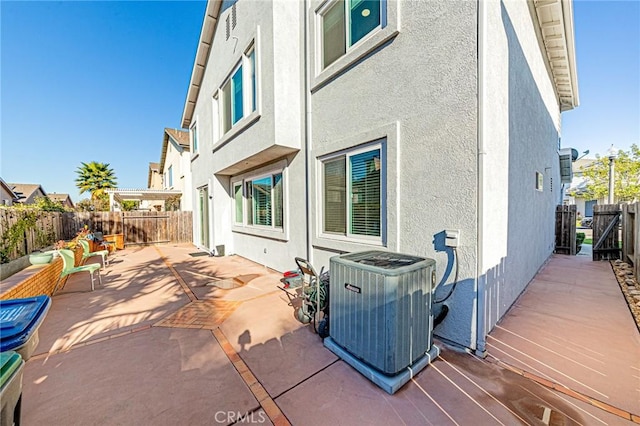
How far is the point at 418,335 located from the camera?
2.94 metres

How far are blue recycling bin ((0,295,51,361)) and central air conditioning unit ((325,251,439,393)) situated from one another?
277cm

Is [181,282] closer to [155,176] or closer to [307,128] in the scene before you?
[307,128]

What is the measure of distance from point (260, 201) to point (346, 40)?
5.33m

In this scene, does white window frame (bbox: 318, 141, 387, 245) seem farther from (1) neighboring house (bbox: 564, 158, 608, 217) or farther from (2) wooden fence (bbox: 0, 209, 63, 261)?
(1) neighboring house (bbox: 564, 158, 608, 217)

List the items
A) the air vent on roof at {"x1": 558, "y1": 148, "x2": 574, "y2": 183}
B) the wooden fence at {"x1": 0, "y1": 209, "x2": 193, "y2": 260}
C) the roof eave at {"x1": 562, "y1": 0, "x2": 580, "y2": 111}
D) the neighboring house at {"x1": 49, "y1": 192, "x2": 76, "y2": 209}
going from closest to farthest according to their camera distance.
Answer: the roof eave at {"x1": 562, "y1": 0, "x2": 580, "y2": 111}
the air vent on roof at {"x1": 558, "y1": 148, "x2": 574, "y2": 183}
the wooden fence at {"x1": 0, "y1": 209, "x2": 193, "y2": 260}
the neighboring house at {"x1": 49, "y1": 192, "x2": 76, "y2": 209}

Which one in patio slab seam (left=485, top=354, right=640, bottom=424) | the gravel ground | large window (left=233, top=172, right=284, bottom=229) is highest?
large window (left=233, top=172, right=284, bottom=229)

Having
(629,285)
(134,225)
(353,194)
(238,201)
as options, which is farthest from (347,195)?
(134,225)

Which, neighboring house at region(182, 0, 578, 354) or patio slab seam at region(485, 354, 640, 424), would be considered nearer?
patio slab seam at region(485, 354, 640, 424)

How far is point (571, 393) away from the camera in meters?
2.53

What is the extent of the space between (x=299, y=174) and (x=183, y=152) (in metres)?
15.4

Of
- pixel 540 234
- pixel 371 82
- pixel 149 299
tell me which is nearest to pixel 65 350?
pixel 149 299

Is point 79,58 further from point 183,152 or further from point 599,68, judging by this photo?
point 599,68

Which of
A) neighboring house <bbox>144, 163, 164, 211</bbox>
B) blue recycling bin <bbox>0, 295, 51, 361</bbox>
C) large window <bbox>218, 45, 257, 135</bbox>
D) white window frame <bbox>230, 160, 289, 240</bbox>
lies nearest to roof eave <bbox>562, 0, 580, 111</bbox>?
white window frame <bbox>230, 160, 289, 240</bbox>

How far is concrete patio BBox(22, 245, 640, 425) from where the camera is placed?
2348 mm
